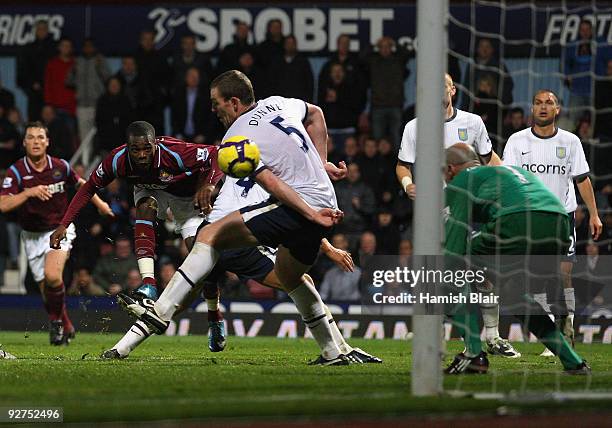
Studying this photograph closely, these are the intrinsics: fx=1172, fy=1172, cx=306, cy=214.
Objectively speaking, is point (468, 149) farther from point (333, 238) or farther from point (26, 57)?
point (26, 57)

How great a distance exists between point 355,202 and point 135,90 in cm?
398

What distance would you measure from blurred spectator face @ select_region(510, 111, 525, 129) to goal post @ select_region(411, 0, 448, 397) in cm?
924

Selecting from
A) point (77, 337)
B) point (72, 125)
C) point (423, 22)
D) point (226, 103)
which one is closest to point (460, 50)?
point (72, 125)

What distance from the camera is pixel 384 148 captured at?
17141 mm

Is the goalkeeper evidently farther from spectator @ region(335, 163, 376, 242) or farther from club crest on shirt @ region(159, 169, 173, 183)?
spectator @ region(335, 163, 376, 242)

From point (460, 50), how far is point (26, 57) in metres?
6.88

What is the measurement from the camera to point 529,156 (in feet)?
37.0

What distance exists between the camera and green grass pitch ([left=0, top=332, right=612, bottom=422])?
577cm

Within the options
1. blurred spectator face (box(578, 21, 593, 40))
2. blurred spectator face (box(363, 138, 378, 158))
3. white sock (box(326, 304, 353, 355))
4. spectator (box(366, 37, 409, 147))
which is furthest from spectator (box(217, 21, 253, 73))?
white sock (box(326, 304, 353, 355))

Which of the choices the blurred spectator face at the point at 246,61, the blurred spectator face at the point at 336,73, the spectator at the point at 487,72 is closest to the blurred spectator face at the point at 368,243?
the spectator at the point at 487,72

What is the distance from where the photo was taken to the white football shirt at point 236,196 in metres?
9.50

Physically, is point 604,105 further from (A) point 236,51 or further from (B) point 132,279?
(B) point 132,279

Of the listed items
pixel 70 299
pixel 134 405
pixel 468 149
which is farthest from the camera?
pixel 70 299

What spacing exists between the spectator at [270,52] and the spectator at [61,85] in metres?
3.18
